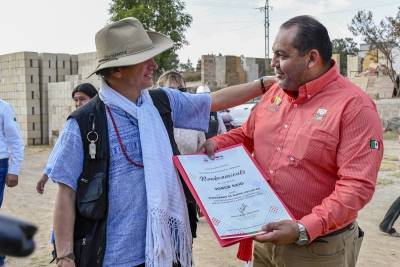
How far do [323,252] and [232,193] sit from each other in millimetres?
540

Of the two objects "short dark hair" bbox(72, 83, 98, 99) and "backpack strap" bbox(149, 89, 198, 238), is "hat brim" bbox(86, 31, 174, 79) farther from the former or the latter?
"short dark hair" bbox(72, 83, 98, 99)

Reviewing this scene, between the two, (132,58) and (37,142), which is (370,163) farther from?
(37,142)

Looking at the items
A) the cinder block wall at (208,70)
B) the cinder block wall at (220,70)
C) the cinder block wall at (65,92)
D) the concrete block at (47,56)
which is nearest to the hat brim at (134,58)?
the cinder block wall at (65,92)

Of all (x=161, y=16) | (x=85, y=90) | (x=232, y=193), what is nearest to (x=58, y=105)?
(x=161, y=16)

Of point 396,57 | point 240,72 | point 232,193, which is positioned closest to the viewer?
point 232,193

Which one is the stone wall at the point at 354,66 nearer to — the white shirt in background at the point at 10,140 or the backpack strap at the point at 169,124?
the white shirt in background at the point at 10,140

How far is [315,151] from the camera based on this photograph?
7.49 ft

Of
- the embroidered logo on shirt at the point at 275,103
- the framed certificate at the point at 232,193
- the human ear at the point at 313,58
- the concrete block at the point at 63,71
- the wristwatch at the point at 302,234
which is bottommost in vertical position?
the wristwatch at the point at 302,234

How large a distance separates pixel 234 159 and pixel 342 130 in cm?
61

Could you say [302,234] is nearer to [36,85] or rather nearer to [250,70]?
[36,85]

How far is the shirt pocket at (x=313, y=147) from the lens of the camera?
7.38 feet

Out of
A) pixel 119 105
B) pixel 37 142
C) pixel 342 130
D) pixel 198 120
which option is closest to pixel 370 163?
pixel 342 130

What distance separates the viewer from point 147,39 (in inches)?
99.6

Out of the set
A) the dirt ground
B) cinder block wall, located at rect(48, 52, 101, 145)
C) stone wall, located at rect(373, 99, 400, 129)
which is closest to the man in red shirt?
the dirt ground
